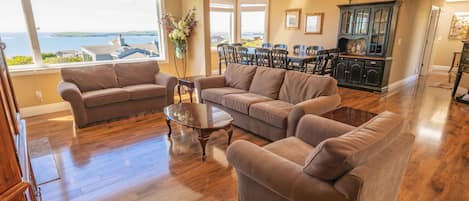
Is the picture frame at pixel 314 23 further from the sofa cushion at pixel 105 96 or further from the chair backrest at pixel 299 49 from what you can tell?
the sofa cushion at pixel 105 96

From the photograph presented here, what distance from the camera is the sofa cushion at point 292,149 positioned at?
191 centimetres

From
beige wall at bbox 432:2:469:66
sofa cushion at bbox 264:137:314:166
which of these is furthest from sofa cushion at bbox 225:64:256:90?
beige wall at bbox 432:2:469:66

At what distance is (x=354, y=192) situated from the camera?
1184 mm

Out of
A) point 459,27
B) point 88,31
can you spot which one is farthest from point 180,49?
point 459,27

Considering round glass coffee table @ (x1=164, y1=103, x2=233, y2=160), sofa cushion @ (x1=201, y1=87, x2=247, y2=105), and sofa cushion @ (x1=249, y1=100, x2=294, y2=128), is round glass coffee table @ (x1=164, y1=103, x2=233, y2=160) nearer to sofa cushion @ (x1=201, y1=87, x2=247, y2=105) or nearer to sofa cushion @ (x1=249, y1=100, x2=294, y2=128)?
sofa cushion @ (x1=249, y1=100, x2=294, y2=128)

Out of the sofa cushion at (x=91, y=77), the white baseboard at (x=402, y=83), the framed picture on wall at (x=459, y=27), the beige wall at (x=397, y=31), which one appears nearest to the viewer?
the sofa cushion at (x=91, y=77)

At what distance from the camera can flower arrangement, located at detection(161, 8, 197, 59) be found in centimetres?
506

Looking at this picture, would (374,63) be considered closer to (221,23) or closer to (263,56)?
(263,56)

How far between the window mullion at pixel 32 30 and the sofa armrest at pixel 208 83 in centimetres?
265

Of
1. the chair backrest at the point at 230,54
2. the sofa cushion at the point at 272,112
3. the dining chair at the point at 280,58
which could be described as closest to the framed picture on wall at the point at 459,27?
the dining chair at the point at 280,58

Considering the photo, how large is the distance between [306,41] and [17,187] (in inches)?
269

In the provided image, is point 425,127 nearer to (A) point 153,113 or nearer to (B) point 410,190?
(B) point 410,190

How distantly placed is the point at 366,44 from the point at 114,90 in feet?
17.7

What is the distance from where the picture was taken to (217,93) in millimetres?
3820
